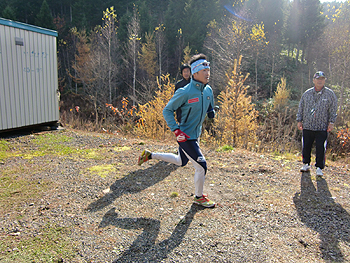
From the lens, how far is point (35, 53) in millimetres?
7766

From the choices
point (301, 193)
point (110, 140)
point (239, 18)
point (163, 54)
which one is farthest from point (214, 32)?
point (301, 193)

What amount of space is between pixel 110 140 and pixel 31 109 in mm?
2494

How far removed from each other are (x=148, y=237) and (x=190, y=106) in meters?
1.69

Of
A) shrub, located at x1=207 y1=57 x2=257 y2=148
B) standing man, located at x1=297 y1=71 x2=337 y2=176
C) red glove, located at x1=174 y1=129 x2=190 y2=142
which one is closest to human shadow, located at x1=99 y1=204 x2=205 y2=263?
red glove, located at x1=174 y1=129 x2=190 y2=142

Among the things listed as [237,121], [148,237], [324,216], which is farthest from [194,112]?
[237,121]

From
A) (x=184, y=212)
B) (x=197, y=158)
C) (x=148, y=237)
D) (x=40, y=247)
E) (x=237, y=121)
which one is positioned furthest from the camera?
(x=237, y=121)

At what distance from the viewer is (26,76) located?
754 centimetres

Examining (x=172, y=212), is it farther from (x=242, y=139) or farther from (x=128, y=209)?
(x=242, y=139)

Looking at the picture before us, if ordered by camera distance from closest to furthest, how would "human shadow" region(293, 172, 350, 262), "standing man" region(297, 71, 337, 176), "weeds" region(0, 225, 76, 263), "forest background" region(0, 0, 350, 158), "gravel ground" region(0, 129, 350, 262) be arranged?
"weeds" region(0, 225, 76, 263)
"gravel ground" region(0, 129, 350, 262)
"human shadow" region(293, 172, 350, 262)
"standing man" region(297, 71, 337, 176)
"forest background" region(0, 0, 350, 158)

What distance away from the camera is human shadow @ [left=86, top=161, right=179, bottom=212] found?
12.5 ft

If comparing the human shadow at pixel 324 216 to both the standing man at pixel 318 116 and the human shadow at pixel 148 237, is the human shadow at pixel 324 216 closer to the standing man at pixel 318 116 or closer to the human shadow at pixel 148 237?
the standing man at pixel 318 116

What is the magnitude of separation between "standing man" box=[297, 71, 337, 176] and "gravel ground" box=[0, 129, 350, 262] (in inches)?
20.0

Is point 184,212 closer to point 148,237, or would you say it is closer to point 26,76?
point 148,237

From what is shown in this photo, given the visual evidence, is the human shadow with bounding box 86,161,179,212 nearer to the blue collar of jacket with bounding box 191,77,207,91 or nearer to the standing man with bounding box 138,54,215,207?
the standing man with bounding box 138,54,215,207
